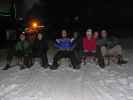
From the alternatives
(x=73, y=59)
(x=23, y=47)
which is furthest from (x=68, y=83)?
(x=23, y=47)

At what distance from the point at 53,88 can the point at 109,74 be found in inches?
72.3

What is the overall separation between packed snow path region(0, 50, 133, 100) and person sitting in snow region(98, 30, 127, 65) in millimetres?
298

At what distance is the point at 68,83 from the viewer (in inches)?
303

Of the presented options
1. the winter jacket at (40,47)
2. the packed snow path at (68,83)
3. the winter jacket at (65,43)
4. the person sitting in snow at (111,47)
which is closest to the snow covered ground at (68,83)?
the packed snow path at (68,83)

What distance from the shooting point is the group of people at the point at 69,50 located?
9195mm

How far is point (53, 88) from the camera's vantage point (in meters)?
7.26

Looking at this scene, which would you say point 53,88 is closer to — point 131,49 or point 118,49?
point 118,49

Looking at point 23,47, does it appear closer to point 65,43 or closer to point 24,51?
point 24,51

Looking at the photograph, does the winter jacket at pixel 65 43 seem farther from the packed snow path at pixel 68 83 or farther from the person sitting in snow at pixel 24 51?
the person sitting in snow at pixel 24 51

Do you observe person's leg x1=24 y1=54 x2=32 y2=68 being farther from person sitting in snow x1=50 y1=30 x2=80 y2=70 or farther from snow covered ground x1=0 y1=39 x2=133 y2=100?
person sitting in snow x1=50 y1=30 x2=80 y2=70

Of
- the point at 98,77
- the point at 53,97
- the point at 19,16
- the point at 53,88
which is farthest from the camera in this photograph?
the point at 19,16

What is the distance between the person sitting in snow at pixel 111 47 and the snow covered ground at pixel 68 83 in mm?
289

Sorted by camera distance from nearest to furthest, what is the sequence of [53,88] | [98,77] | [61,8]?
[53,88] → [98,77] → [61,8]

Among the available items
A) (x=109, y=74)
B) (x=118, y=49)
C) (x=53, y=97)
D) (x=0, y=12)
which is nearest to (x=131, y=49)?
(x=118, y=49)
